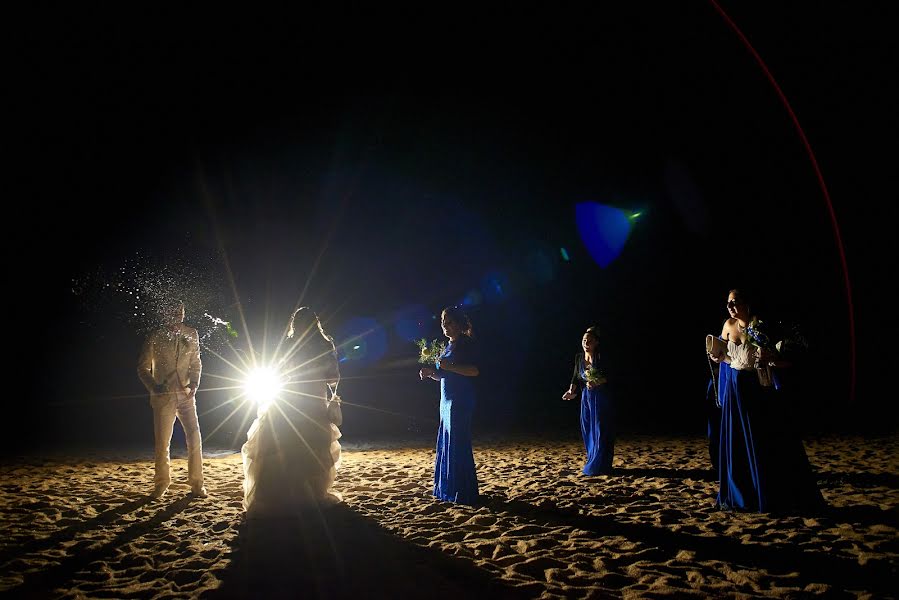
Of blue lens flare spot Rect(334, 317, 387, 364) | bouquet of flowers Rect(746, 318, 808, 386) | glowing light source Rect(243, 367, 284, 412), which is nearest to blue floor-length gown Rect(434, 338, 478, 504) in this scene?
glowing light source Rect(243, 367, 284, 412)

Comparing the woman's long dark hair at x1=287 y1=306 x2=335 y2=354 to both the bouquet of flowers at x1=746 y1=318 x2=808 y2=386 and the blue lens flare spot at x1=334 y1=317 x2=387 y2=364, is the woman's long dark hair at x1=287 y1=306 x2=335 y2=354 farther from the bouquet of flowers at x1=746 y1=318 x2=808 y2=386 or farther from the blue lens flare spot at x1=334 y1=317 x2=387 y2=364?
the blue lens flare spot at x1=334 y1=317 x2=387 y2=364

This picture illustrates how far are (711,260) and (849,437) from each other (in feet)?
57.2

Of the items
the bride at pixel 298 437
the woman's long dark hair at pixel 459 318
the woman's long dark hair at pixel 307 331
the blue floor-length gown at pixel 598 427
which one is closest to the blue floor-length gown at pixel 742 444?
the blue floor-length gown at pixel 598 427

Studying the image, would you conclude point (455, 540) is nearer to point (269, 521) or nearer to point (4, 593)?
point (269, 521)

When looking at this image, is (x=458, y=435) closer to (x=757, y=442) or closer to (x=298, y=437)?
(x=298, y=437)

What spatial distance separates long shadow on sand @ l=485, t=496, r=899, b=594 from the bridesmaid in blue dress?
2.55ft

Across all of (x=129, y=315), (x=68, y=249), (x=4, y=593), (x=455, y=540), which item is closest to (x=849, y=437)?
(x=455, y=540)

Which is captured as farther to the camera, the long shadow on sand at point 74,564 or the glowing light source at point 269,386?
the glowing light source at point 269,386

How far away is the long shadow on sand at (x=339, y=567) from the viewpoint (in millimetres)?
3176

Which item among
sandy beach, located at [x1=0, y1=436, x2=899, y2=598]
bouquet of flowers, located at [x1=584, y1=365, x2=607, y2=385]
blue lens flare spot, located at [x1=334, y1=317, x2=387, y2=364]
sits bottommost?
sandy beach, located at [x1=0, y1=436, x2=899, y2=598]

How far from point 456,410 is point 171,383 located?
3299mm

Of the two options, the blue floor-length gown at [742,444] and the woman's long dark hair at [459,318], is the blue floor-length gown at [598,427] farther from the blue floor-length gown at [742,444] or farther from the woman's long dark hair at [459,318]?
the woman's long dark hair at [459,318]

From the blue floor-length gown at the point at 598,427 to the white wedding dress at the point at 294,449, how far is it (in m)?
3.75

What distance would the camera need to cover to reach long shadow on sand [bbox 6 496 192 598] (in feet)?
10.8
